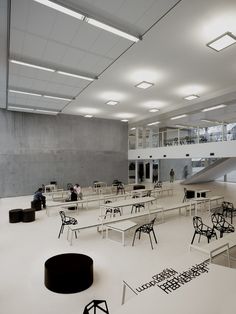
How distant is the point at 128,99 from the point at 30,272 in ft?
32.4

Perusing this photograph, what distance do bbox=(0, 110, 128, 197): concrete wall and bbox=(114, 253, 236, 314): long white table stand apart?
44.6ft

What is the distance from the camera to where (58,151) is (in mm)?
16281

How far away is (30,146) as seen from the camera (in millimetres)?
15203

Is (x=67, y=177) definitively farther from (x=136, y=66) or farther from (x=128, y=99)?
(x=136, y=66)

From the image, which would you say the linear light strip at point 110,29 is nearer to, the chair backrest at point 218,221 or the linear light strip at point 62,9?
the linear light strip at point 62,9

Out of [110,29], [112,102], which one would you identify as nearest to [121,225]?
[110,29]

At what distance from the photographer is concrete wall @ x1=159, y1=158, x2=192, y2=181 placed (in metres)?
23.5

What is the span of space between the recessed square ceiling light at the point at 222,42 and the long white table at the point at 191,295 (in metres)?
5.69

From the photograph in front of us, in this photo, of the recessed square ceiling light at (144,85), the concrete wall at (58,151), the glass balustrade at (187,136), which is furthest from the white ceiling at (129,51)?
the concrete wall at (58,151)

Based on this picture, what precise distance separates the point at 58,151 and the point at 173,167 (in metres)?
13.8

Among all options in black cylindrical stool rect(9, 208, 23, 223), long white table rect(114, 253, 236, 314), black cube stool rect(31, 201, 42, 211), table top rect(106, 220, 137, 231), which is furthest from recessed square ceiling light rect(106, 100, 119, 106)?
long white table rect(114, 253, 236, 314)

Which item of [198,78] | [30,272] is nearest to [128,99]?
[198,78]

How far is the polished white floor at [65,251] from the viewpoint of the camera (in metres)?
3.71

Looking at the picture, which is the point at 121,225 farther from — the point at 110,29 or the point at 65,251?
the point at 110,29
